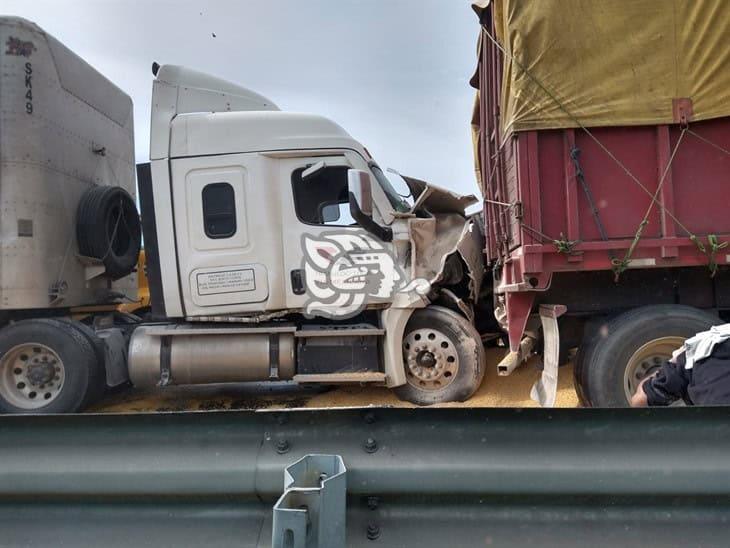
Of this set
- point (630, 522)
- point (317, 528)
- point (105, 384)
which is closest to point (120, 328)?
point (105, 384)

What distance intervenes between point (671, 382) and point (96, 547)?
233 centimetres

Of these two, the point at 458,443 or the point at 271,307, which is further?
the point at 271,307

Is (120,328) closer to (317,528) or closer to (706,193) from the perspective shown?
(317,528)

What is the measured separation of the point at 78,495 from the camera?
1634 mm

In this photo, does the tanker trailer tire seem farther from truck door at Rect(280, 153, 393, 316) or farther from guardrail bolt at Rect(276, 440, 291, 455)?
guardrail bolt at Rect(276, 440, 291, 455)

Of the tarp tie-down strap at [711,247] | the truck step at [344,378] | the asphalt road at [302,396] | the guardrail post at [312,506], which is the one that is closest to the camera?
the guardrail post at [312,506]

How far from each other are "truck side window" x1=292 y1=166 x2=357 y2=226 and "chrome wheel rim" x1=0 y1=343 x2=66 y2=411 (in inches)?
112

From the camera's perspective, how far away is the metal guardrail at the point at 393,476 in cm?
150

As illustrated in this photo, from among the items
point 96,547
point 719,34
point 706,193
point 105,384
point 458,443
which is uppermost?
point 719,34

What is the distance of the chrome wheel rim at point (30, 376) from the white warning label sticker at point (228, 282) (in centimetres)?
162

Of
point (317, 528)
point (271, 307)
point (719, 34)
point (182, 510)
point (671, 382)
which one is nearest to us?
point (317, 528)

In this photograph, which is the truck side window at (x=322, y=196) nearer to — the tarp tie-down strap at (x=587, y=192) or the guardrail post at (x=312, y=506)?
the tarp tie-down strap at (x=587, y=192)

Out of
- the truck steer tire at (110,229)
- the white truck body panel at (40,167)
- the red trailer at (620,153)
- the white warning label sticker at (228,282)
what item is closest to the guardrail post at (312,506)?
the red trailer at (620,153)

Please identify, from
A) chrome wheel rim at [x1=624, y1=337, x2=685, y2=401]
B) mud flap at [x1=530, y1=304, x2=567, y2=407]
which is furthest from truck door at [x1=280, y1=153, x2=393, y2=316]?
chrome wheel rim at [x1=624, y1=337, x2=685, y2=401]
